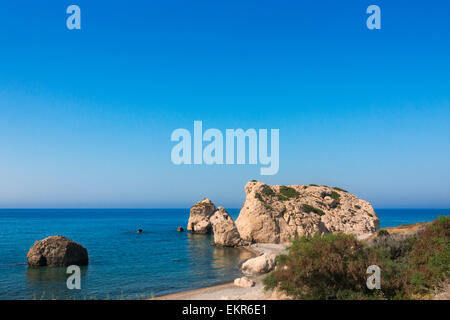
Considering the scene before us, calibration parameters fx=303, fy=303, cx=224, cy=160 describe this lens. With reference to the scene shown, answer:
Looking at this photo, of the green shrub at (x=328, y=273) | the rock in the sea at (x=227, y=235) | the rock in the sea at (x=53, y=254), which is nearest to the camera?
the green shrub at (x=328, y=273)

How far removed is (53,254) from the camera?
3497cm

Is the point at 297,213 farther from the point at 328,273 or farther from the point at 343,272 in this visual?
the point at 328,273

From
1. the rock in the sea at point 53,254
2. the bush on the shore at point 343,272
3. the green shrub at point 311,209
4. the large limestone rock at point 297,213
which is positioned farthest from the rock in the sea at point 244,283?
the green shrub at point 311,209

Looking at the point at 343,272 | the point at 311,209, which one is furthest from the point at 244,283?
the point at 311,209

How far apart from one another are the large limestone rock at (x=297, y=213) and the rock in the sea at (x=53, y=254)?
2945 centimetres

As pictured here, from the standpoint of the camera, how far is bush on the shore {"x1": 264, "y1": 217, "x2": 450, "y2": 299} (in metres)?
15.3

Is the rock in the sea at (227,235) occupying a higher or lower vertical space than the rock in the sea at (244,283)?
lower

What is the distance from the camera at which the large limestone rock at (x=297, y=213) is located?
55.1 meters

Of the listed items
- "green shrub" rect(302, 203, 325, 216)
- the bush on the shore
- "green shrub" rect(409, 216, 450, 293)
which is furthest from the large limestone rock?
the bush on the shore

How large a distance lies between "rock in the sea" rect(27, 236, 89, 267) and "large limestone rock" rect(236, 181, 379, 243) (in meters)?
29.5

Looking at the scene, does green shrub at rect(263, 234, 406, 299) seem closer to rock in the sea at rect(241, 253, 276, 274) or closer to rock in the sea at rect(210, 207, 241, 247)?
rock in the sea at rect(241, 253, 276, 274)

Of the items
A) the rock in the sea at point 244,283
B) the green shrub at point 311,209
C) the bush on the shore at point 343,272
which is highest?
the bush on the shore at point 343,272

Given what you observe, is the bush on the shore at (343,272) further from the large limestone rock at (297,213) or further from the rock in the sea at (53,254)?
the large limestone rock at (297,213)

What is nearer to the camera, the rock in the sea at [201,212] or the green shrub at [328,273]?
the green shrub at [328,273]
